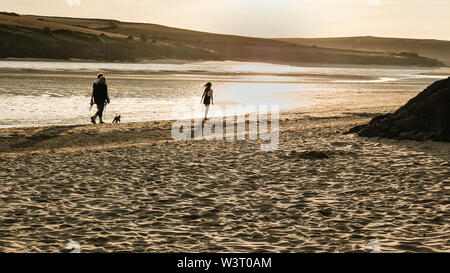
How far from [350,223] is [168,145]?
27.5 ft

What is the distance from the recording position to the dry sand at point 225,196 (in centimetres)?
640

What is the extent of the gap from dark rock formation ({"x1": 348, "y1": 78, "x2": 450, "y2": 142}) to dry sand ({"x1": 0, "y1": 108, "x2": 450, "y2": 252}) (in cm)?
60

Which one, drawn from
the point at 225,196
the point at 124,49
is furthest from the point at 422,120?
the point at 124,49

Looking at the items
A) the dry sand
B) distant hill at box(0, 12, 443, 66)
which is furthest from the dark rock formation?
distant hill at box(0, 12, 443, 66)

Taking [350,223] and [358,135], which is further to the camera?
[358,135]

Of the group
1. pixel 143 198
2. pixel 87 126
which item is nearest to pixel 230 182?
pixel 143 198

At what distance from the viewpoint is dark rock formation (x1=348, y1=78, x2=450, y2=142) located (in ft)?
45.9

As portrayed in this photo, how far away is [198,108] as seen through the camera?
25.8 meters

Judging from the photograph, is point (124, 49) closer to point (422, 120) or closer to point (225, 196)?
point (422, 120)

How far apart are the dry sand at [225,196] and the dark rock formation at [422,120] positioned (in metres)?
0.60

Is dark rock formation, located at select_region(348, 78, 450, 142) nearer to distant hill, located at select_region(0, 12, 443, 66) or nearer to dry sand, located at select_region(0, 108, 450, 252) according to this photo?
dry sand, located at select_region(0, 108, 450, 252)

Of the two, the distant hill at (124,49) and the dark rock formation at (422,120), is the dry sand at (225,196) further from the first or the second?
the distant hill at (124,49)

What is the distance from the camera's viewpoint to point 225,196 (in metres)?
8.64
